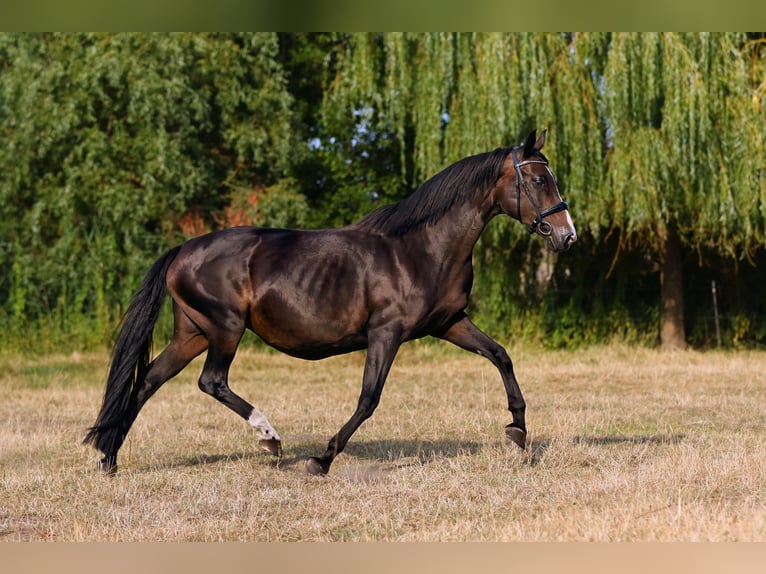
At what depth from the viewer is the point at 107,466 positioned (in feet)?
20.7

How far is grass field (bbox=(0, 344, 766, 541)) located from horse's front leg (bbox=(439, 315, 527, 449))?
180mm

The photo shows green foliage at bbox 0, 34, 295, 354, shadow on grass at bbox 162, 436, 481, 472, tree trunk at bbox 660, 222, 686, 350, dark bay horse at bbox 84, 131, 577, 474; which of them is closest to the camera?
dark bay horse at bbox 84, 131, 577, 474

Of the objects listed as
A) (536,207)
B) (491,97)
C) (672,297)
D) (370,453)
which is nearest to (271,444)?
(370,453)

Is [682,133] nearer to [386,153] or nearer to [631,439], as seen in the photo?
[386,153]

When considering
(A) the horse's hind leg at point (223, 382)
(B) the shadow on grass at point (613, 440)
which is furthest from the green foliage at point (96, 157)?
(B) the shadow on grass at point (613, 440)

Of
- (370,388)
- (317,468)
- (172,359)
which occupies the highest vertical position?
(172,359)

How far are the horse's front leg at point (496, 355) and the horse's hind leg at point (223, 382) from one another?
57.7 inches

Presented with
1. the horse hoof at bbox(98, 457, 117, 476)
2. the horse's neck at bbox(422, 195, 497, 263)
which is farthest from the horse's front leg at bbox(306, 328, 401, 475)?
the horse hoof at bbox(98, 457, 117, 476)

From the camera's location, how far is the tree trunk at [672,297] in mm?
16797

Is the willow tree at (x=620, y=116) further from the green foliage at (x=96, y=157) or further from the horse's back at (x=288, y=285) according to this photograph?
the horse's back at (x=288, y=285)

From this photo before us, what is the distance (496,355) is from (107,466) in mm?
2916

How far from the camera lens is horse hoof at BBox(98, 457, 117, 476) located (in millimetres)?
6281

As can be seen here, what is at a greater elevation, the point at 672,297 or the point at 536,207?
the point at 536,207

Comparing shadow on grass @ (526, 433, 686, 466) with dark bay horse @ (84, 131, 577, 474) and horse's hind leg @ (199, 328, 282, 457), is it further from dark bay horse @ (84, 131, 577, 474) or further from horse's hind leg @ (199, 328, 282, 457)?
horse's hind leg @ (199, 328, 282, 457)
